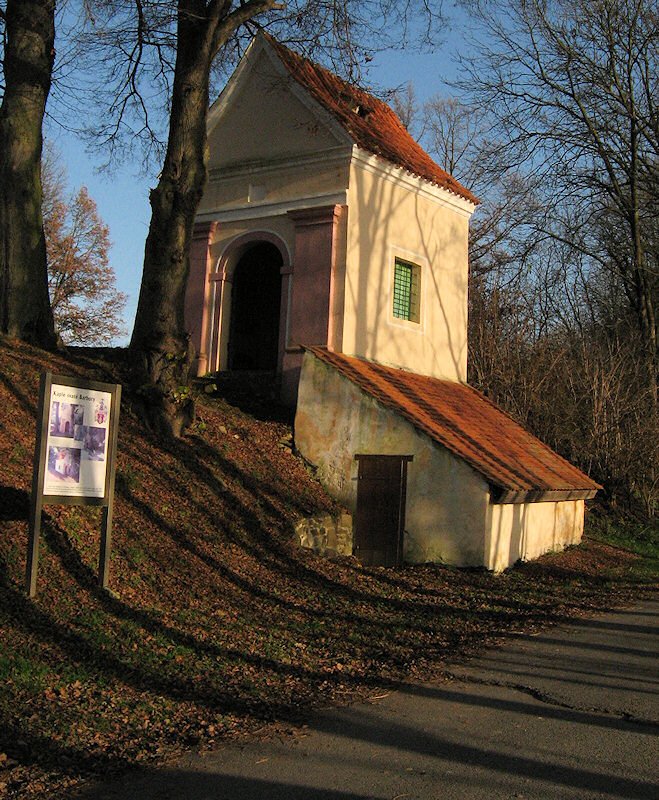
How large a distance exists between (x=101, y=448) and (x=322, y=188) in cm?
954

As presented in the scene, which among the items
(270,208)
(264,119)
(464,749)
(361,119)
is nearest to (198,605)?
(464,749)

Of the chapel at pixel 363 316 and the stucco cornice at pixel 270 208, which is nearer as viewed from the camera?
the chapel at pixel 363 316

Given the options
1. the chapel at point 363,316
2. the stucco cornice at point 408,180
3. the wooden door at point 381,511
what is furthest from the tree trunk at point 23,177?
the wooden door at point 381,511

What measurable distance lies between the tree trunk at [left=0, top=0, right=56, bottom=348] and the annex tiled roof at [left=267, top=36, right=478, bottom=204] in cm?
453

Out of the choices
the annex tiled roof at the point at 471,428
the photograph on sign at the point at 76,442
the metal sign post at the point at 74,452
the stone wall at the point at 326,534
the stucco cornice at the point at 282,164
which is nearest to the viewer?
the metal sign post at the point at 74,452

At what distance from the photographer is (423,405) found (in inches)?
661

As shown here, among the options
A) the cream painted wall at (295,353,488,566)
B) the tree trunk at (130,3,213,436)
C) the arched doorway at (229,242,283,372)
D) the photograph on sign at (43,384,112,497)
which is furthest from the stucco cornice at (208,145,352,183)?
the photograph on sign at (43,384,112,497)

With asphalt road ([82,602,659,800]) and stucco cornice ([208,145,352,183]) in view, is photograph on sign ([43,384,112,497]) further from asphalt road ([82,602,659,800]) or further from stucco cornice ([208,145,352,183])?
stucco cornice ([208,145,352,183])

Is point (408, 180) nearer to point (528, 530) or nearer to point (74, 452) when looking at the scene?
point (528, 530)

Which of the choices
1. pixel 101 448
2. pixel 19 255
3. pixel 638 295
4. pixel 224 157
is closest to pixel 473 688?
pixel 101 448

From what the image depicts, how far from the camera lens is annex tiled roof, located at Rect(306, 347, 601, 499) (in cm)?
1506

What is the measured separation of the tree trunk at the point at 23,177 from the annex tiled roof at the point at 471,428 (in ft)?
15.7

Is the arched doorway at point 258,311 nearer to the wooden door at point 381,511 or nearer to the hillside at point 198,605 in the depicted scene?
the hillside at point 198,605

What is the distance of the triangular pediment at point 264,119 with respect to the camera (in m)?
17.9
